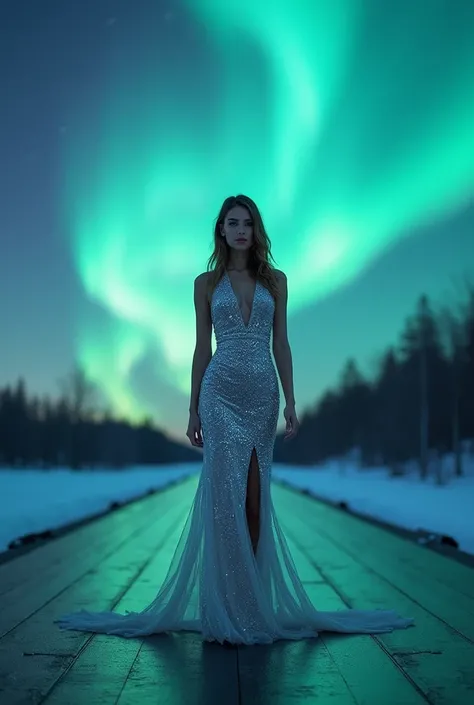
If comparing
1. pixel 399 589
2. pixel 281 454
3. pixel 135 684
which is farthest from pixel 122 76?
pixel 281 454

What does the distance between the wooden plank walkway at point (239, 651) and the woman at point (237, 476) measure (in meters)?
0.18

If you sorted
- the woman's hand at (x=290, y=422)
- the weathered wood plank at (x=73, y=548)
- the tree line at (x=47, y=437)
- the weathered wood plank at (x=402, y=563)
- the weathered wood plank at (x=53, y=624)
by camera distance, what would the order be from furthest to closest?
the tree line at (x=47, y=437)
the weathered wood plank at (x=73, y=548)
the weathered wood plank at (x=402, y=563)
the woman's hand at (x=290, y=422)
the weathered wood plank at (x=53, y=624)

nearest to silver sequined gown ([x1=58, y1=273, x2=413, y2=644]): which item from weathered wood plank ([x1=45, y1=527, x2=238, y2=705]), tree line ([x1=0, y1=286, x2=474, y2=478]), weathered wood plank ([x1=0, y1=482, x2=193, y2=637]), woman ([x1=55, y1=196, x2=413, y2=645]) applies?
woman ([x1=55, y1=196, x2=413, y2=645])

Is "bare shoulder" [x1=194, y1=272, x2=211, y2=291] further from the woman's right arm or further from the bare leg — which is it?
the bare leg

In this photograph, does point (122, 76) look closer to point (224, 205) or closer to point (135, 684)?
point (224, 205)

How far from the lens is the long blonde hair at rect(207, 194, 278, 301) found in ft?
14.3

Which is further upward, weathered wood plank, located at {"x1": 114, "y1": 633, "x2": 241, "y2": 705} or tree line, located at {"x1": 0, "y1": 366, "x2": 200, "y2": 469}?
tree line, located at {"x1": 0, "y1": 366, "x2": 200, "y2": 469}

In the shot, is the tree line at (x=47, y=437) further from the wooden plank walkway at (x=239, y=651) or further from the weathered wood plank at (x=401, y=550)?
the wooden plank walkway at (x=239, y=651)

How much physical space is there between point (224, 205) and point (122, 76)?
52.6ft

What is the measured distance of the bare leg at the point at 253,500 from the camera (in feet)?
13.9

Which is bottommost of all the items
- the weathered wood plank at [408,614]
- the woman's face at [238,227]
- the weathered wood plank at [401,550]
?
the weathered wood plank at [408,614]

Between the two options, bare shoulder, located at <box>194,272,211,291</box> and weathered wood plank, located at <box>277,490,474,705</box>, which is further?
bare shoulder, located at <box>194,272,211,291</box>

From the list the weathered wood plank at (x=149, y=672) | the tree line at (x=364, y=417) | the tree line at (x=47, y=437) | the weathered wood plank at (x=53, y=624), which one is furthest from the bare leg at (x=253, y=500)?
the tree line at (x=47, y=437)

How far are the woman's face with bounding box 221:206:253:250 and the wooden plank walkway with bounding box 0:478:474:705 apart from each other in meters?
2.06
